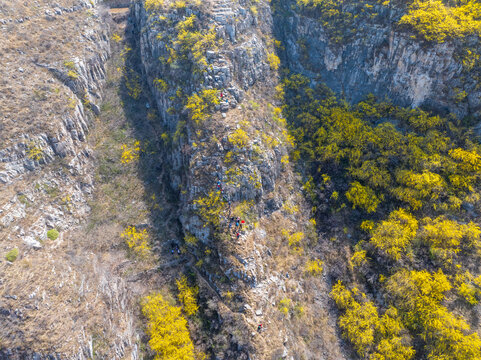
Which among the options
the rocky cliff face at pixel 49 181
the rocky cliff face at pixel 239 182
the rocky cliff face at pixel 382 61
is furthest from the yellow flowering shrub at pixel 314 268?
the rocky cliff face at pixel 382 61

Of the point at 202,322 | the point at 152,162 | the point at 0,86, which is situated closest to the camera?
the point at 202,322

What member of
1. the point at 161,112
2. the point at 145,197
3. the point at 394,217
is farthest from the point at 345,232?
the point at 161,112

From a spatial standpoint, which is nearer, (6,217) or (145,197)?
(6,217)

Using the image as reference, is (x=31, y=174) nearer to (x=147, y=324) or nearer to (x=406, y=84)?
(x=147, y=324)

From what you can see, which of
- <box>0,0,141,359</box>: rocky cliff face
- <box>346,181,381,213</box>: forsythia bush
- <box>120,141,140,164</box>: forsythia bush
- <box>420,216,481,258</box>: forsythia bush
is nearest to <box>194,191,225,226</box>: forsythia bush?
<box>0,0,141,359</box>: rocky cliff face

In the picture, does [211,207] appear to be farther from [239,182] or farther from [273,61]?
[273,61]

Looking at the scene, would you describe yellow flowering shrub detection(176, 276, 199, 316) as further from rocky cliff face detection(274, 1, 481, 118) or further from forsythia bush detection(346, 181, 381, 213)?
rocky cliff face detection(274, 1, 481, 118)

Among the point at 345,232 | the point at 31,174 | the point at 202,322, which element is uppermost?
the point at 31,174
